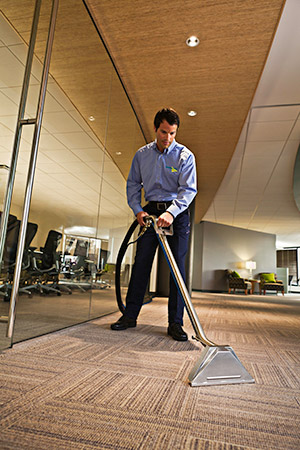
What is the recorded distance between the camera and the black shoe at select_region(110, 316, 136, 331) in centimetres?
184

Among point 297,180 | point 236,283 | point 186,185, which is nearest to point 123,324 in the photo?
point 186,185

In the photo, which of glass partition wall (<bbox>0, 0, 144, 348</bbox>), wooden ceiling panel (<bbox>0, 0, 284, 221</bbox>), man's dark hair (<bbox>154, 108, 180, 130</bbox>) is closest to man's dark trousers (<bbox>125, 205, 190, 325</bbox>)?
glass partition wall (<bbox>0, 0, 144, 348</bbox>)

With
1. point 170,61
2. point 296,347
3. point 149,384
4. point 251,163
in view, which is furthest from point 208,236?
point 149,384

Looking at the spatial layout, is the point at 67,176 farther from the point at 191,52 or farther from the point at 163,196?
the point at 191,52

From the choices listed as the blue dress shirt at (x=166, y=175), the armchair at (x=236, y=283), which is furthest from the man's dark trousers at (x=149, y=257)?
the armchair at (x=236, y=283)

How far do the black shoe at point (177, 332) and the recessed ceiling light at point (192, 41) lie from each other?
2225 millimetres

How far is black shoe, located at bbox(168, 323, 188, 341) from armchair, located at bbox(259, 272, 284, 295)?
10.1m

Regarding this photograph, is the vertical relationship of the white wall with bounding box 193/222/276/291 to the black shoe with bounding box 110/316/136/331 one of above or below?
above

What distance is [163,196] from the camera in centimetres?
190

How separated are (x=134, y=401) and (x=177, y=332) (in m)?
0.87

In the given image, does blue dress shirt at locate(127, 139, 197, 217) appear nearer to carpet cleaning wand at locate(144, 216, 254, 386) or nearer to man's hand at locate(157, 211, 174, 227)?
man's hand at locate(157, 211, 174, 227)

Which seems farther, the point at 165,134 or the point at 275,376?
the point at 165,134

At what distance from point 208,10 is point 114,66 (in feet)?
3.13

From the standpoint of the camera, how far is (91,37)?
2391 mm
